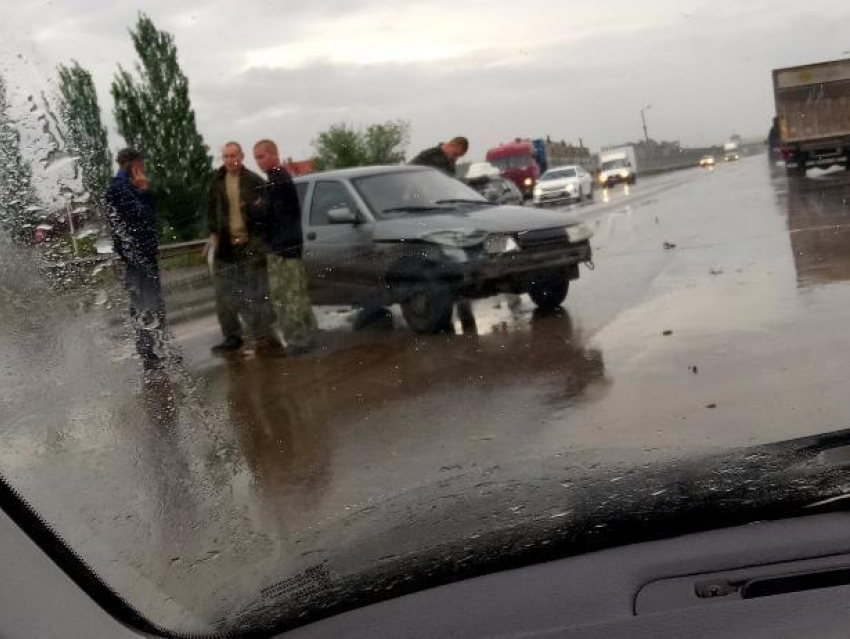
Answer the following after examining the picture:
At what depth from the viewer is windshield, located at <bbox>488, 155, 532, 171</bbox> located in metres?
9.98

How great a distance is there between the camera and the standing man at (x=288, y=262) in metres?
6.99

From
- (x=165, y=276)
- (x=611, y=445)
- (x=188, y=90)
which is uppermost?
(x=188, y=90)

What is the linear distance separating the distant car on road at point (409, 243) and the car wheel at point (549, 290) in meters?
0.41

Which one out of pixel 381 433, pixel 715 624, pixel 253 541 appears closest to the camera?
pixel 715 624

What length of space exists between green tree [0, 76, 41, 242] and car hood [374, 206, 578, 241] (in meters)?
4.82

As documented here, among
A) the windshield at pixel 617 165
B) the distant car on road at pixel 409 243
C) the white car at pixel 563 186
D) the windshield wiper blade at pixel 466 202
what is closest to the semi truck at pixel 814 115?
the white car at pixel 563 186

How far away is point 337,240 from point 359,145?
2.26 m

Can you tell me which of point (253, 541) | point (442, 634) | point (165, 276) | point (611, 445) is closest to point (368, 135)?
point (165, 276)

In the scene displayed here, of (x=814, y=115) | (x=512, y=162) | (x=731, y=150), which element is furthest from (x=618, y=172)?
(x=512, y=162)

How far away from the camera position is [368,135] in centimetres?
617

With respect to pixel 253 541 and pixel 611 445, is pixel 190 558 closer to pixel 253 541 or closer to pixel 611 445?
pixel 253 541

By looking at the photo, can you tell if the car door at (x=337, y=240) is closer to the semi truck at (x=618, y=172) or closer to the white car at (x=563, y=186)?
the white car at (x=563, y=186)

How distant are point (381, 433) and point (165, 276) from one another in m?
1.66

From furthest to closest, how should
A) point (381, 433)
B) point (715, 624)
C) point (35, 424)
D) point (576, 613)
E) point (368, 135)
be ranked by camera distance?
point (368, 135), point (381, 433), point (35, 424), point (576, 613), point (715, 624)
